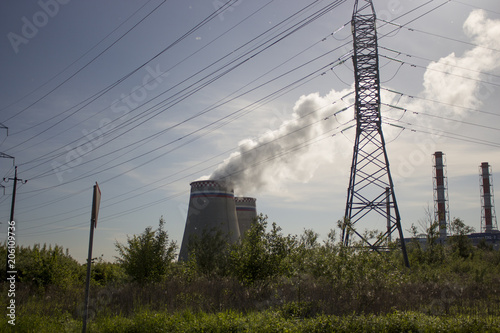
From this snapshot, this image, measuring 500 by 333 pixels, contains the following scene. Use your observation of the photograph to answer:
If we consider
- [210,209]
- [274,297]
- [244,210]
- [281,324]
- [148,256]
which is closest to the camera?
[281,324]

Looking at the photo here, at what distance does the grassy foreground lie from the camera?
6.95 metres

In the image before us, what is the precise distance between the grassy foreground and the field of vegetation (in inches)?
0.8

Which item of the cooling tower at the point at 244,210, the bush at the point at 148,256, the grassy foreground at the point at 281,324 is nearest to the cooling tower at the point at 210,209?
the cooling tower at the point at 244,210

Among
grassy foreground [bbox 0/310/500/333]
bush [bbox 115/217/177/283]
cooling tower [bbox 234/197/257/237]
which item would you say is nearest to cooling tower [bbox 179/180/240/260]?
cooling tower [bbox 234/197/257/237]

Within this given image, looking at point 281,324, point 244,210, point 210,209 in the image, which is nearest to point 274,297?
point 281,324

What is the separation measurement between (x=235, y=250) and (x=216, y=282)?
1318 mm

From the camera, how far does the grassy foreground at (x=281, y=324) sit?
6.95m

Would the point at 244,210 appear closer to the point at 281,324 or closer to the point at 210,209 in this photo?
the point at 210,209

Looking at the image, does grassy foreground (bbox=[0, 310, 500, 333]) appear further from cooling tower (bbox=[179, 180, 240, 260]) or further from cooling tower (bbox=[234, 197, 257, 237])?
cooling tower (bbox=[234, 197, 257, 237])

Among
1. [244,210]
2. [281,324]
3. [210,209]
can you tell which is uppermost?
[244,210]

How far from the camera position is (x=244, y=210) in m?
42.5

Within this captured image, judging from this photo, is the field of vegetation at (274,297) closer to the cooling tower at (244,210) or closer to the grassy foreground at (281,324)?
the grassy foreground at (281,324)

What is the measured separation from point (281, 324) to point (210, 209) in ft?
78.6

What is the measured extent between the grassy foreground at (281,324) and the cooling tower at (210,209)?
2117 centimetres
